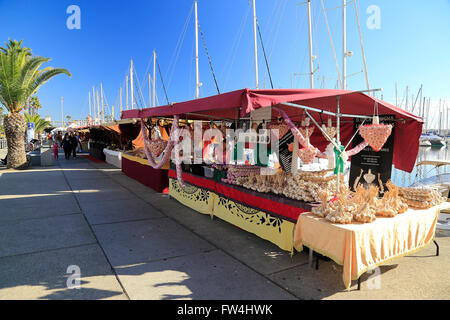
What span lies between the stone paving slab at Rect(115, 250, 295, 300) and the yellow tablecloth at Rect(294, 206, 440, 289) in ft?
2.33

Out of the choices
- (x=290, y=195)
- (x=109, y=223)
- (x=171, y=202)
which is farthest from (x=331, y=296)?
(x=171, y=202)

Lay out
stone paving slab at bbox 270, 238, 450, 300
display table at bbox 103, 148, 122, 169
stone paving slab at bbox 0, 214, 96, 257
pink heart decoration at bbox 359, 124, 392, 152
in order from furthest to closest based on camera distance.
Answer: display table at bbox 103, 148, 122, 169, stone paving slab at bbox 0, 214, 96, 257, pink heart decoration at bbox 359, 124, 392, 152, stone paving slab at bbox 270, 238, 450, 300

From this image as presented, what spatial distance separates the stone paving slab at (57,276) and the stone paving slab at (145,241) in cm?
27

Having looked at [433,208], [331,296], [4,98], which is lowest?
[331,296]

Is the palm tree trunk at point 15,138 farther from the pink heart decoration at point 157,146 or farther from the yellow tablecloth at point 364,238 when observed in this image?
the yellow tablecloth at point 364,238

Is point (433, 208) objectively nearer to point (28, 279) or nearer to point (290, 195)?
point (290, 195)

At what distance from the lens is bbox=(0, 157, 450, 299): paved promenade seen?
314 centimetres

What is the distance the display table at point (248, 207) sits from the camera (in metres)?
4.10

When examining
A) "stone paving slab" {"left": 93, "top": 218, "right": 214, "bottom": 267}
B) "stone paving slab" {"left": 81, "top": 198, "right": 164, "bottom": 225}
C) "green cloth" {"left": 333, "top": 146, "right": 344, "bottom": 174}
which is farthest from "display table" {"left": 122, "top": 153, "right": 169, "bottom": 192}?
"green cloth" {"left": 333, "top": 146, "right": 344, "bottom": 174}

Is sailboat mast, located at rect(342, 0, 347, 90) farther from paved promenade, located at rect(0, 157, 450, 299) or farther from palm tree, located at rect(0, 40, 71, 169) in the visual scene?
palm tree, located at rect(0, 40, 71, 169)

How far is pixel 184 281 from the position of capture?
11.0ft

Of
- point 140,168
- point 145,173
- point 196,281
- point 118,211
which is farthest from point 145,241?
point 140,168

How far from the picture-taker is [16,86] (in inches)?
508
